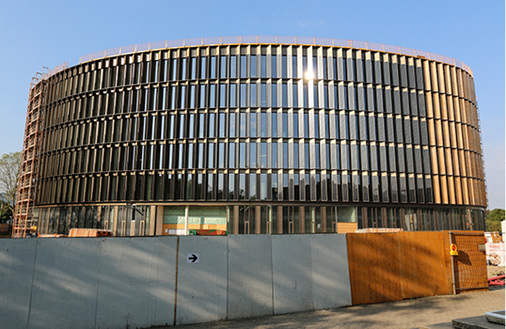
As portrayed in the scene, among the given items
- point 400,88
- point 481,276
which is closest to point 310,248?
point 481,276

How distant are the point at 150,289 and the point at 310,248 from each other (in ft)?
17.3

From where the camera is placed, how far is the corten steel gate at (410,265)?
11.2m

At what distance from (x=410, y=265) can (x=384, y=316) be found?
10.3 ft

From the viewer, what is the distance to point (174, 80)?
38.6 meters

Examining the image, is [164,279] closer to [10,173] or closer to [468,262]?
[468,262]

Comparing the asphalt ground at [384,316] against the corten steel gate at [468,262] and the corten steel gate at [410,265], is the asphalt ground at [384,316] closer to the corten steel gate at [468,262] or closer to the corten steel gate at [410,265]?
the corten steel gate at [410,265]

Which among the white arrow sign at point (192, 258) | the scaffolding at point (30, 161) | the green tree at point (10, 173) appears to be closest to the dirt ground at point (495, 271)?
the white arrow sign at point (192, 258)

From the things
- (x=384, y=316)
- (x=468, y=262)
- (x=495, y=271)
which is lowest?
(x=495, y=271)

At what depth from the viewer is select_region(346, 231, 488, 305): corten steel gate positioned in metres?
11.2

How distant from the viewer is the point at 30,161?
1914 inches

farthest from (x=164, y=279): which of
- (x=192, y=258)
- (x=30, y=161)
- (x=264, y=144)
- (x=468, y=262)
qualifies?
(x=30, y=161)

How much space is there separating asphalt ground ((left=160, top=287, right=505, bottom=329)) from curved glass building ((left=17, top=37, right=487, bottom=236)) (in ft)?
77.0

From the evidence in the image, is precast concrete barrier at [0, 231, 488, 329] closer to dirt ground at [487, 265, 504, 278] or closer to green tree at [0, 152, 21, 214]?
dirt ground at [487, 265, 504, 278]

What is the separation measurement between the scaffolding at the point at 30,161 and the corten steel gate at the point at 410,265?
47238mm
